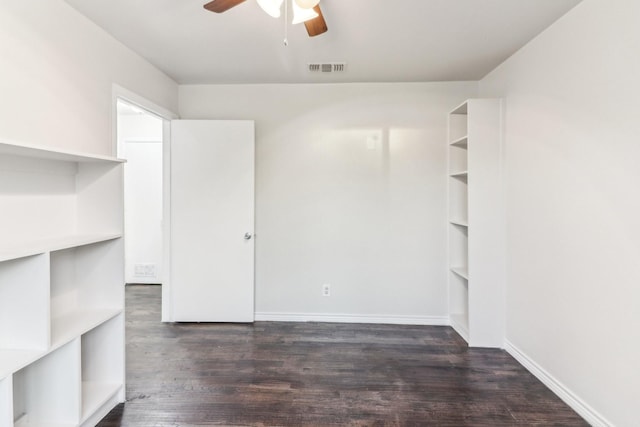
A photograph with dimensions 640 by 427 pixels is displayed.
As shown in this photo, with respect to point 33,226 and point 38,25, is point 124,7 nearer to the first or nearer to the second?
point 38,25

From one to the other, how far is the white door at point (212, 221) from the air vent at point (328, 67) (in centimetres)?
82

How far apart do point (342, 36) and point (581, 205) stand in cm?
187

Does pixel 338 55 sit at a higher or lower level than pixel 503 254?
higher

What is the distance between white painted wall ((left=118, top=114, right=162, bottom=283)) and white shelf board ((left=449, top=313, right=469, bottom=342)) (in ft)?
12.8

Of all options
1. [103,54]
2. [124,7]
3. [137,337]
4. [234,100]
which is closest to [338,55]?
[234,100]

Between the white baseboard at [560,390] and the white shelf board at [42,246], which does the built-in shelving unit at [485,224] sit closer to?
the white baseboard at [560,390]

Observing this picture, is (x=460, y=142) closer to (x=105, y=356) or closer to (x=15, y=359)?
(x=105, y=356)

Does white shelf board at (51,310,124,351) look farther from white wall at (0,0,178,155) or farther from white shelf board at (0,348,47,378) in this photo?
white wall at (0,0,178,155)

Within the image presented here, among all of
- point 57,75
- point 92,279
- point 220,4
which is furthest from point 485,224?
point 57,75

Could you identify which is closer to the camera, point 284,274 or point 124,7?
point 124,7

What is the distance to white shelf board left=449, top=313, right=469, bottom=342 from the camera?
2.94 m

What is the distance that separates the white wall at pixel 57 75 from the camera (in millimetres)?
1606

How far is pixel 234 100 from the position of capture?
335 centimetres

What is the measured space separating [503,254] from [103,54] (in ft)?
11.1
